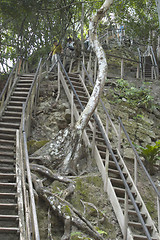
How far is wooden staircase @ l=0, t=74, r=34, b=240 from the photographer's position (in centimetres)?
459

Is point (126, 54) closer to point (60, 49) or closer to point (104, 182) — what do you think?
point (60, 49)

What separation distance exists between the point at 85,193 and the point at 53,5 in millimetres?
11050

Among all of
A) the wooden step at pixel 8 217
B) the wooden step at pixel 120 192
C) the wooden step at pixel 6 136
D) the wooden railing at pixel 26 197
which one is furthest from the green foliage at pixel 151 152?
the wooden step at pixel 8 217

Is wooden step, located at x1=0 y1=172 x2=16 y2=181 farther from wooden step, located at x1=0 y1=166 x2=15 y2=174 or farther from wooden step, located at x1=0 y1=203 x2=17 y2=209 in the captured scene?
wooden step, located at x1=0 y1=203 x2=17 y2=209

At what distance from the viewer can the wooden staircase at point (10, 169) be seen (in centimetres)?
459

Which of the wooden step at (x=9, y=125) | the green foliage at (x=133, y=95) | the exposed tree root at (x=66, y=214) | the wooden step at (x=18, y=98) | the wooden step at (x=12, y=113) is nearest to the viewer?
the exposed tree root at (x=66, y=214)

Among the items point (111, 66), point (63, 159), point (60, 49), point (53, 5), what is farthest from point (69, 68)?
point (63, 159)

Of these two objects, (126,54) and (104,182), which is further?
(126,54)

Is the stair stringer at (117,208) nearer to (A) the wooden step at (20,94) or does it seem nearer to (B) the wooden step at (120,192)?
(B) the wooden step at (120,192)

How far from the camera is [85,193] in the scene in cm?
616

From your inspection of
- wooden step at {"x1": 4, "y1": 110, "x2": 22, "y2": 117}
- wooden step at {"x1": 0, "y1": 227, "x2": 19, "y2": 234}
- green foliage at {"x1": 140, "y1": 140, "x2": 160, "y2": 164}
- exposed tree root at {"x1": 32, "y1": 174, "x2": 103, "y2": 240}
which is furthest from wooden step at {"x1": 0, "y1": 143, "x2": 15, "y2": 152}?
green foliage at {"x1": 140, "y1": 140, "x2": 160, "y2": 164}

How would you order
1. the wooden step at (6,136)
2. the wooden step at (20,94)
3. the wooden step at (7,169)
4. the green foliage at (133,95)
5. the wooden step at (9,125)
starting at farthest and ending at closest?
1. the green foliage at (133,95)
2. the wooden step at (20,94)
3. the wooden step at (9,125)
4. the wooden step at (6,136)
5. the wooden step at (7,169)

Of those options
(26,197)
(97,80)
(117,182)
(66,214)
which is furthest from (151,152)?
(26,197)

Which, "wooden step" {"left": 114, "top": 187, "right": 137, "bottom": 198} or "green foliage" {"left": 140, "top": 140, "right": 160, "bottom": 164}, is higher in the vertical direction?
"green foliage" {"left": 140, "top": 140, "right": 160, "bottom": 164}
